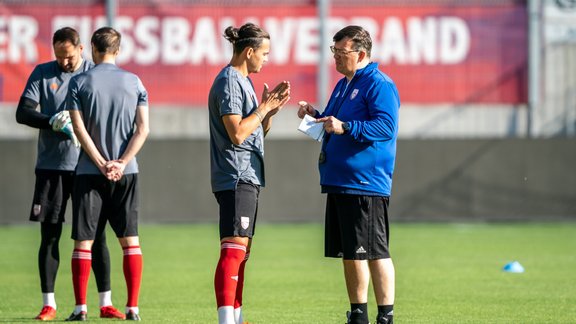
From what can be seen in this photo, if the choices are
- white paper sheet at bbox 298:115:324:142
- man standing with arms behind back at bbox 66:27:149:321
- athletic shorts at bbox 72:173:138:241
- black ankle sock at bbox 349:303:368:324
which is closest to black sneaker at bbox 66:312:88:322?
man standing with arms behind back at bbox 66:27:149:321

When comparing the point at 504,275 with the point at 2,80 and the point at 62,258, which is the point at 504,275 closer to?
the point at 62,258

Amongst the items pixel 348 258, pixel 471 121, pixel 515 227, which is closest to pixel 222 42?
pixel 471 121

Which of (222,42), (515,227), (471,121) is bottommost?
(515,227)

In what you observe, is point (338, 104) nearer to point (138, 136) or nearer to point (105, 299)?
point (138, 136)

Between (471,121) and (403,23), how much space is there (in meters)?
2.44

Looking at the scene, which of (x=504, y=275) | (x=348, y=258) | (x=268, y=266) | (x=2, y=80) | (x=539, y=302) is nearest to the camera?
(x=348, y=258)

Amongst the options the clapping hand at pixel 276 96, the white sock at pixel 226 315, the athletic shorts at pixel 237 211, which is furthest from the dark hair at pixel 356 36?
the white sock at pixel 226 315

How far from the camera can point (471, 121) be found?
23062 millimetres

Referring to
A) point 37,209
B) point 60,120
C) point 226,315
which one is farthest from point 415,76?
point 226,315

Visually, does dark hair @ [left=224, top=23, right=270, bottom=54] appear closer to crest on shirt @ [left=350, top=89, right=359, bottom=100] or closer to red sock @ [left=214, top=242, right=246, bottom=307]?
crest on shirt @ [left=350, top=89, right=359, bottom=100]

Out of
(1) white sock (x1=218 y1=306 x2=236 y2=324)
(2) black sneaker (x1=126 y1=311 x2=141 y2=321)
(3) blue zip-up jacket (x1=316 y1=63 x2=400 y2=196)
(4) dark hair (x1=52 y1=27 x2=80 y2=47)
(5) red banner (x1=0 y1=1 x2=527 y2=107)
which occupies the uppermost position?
(5) red banner (x1=0 y1=1 x2=527 y2=107)

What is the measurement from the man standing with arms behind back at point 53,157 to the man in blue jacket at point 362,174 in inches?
92.0

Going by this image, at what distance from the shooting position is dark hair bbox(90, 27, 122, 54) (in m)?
8.92

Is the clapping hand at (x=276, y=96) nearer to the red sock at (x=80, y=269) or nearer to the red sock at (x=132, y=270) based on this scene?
the red sock at (x=132, y=270)
